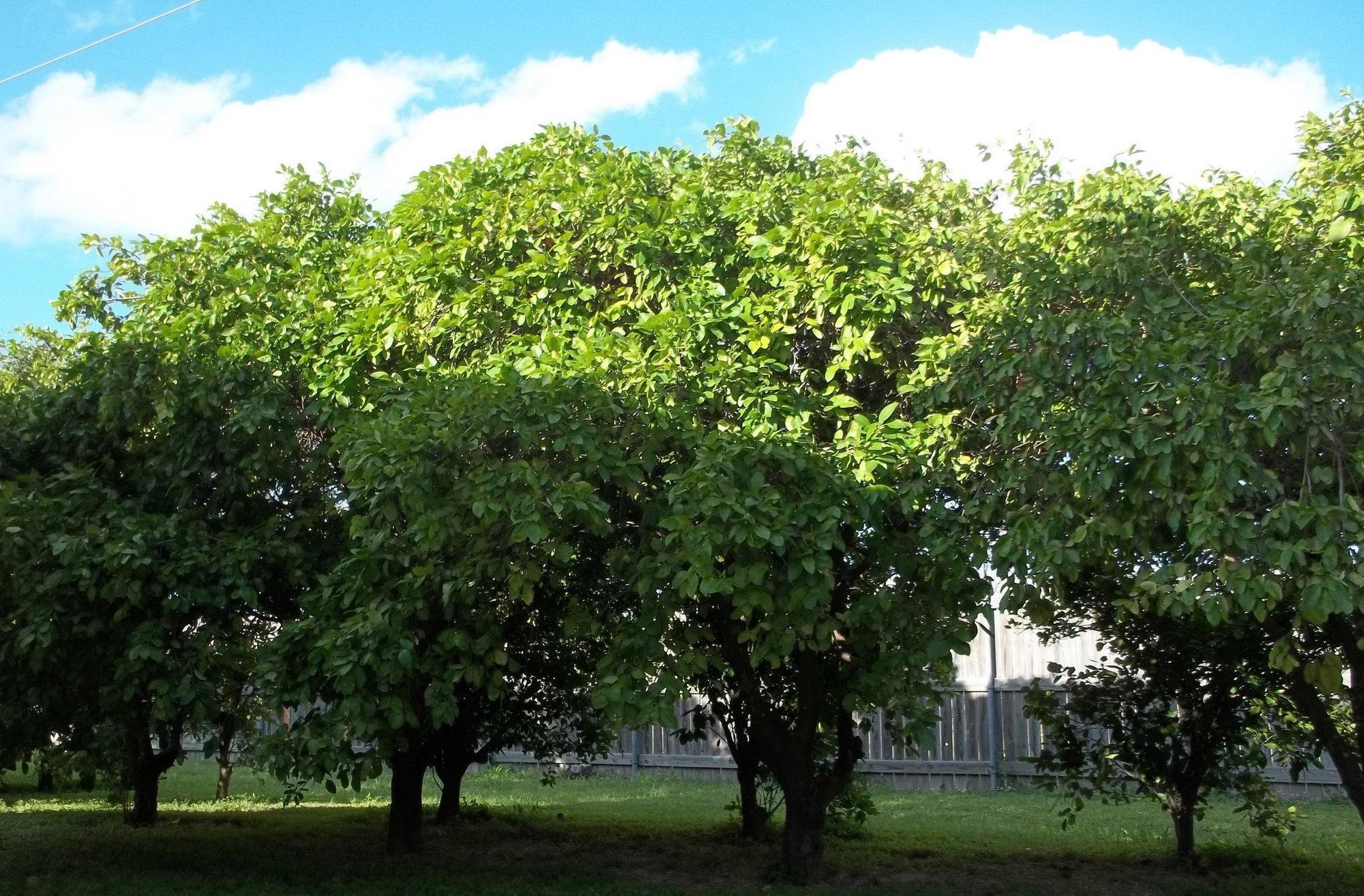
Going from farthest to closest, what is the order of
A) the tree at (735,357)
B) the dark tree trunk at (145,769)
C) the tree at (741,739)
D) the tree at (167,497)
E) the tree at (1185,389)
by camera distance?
1. the dark tree trunk at (145,769)
2. the tree at (741,739)
3. the tree at (167,497)
4. the tree at (735,357)
5. the tree at (1185,389)

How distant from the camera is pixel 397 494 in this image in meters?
6.95

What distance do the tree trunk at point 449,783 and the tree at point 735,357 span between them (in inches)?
182

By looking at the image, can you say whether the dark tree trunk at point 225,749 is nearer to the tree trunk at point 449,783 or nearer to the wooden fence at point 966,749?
the tree trunk at point 449,783

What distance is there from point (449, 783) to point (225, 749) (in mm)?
2897

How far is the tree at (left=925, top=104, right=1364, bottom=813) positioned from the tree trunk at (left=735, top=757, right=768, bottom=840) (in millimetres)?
5181

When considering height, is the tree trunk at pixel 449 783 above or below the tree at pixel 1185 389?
below

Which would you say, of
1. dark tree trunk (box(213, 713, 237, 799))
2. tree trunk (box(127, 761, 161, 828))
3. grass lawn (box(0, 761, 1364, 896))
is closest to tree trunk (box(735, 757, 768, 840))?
grass lawn (box(0, 761, 1364, 896))

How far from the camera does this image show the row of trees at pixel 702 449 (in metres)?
6.04

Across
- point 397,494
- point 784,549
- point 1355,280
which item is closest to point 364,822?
point 397,494

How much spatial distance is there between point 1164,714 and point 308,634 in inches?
250

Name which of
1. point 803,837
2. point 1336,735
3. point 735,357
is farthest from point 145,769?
point 1336,735

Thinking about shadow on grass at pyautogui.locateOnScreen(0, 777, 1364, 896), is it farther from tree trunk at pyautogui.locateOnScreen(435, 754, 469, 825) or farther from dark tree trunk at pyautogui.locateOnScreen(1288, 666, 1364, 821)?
dark tree trunk at pyautogui.locateOnScreen(1288, 666, 1364, 821)

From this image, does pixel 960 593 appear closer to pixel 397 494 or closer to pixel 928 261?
pixel 928 261

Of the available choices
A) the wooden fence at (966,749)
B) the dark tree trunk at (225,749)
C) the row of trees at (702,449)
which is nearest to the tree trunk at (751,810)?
the row of trees at (702,449)
